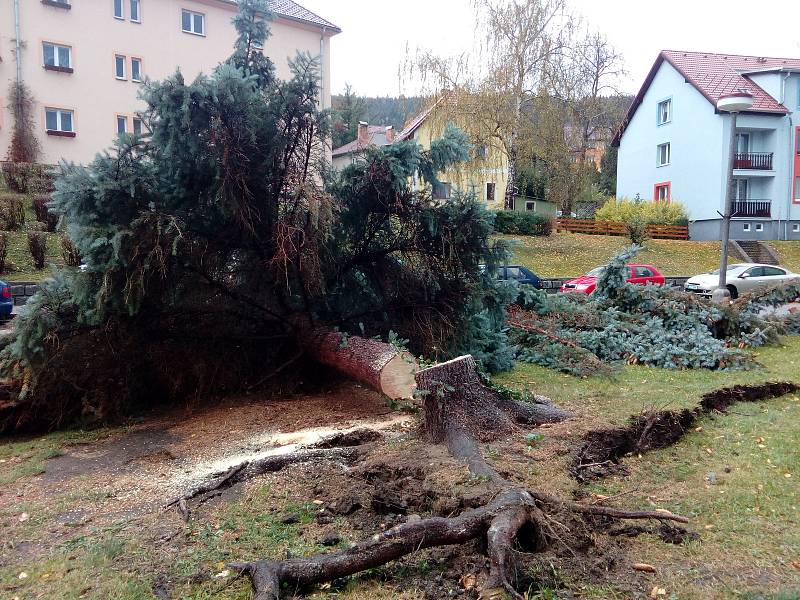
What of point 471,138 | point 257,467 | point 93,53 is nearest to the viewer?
point 257,467

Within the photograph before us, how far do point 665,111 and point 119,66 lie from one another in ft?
95.7

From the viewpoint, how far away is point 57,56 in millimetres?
27141

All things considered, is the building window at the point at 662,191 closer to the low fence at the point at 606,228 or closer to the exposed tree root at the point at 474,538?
the low fence at the point at 606,228

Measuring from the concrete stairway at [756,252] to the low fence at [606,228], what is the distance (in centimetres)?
301

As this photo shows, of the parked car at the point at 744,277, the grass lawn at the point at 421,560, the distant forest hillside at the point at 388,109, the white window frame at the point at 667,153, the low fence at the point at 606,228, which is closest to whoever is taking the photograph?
the grass lawn at the point at 421,560

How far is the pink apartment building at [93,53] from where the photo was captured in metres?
26.2

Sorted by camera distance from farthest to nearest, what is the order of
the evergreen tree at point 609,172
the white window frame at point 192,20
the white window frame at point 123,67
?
the evergreen tree at point 609,172
the white window frame at point 192,20
the white window frame at point 123,67

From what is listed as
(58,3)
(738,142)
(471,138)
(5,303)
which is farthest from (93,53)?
(738,142)

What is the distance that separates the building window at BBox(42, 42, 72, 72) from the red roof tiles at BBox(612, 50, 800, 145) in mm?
29828

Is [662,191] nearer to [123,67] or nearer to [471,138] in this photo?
[471,138]

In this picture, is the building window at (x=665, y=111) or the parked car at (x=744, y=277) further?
the building window at (x=665, y=111)

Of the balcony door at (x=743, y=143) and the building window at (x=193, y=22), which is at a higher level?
the building window at (x=193, y=22)

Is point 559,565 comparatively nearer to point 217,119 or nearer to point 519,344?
point 217,119

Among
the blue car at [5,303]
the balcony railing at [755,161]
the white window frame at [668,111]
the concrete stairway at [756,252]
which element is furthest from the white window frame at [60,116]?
the balcony railing at [755,161]
